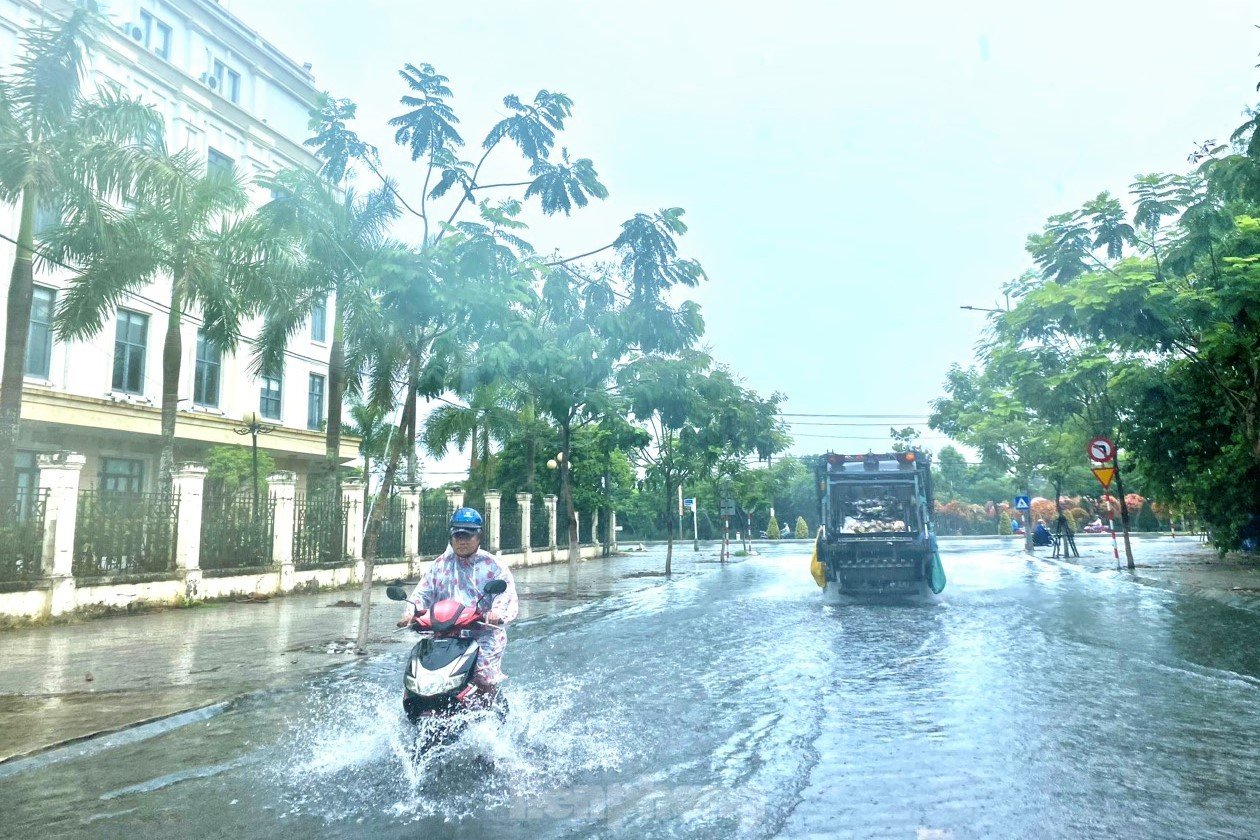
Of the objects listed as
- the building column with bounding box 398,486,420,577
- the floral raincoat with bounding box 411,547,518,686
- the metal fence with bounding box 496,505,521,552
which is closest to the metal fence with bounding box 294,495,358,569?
the building column with bounding box 398,486,420,577

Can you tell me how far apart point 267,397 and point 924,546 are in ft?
79.4

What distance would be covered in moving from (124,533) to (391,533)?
9.84 metres

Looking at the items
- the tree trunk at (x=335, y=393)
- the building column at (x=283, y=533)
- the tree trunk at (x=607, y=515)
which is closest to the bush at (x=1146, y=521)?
the tree trunk at (x=607, y=515)

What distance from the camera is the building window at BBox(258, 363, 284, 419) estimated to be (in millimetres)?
32928

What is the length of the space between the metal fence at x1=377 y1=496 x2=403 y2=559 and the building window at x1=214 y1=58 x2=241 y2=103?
1712cm

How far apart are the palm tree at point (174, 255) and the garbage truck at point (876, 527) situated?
1252 cm

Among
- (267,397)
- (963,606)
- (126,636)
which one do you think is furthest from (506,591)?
(267,397)

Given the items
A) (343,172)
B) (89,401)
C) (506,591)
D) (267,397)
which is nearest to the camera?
(506,591)

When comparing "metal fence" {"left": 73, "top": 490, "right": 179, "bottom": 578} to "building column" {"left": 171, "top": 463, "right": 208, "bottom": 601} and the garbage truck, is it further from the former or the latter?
the garbage truck

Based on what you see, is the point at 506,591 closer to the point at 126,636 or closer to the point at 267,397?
the point at 126,636

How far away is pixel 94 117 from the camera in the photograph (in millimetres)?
17062

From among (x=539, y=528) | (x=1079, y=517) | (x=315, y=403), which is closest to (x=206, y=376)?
(x=315, y=403)

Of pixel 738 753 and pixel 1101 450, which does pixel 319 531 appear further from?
pixel 1101 450

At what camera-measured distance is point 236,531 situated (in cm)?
1909
